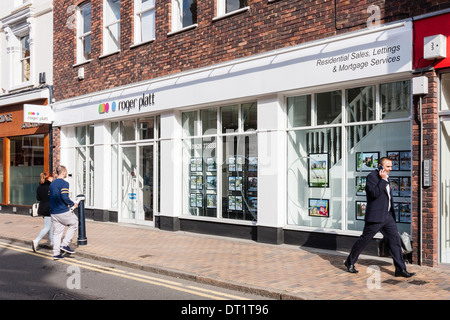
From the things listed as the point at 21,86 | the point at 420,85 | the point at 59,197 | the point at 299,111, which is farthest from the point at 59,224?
the point at 21,86

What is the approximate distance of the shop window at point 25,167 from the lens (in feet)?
61.1

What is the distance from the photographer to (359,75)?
8.98 m

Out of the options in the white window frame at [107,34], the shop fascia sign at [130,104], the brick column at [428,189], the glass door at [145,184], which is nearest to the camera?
the brick column at [428,189]

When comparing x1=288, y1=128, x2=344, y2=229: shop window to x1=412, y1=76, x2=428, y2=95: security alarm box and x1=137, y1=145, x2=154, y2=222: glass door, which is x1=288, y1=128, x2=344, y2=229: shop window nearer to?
x1=412, y1=76, x2=428, y2=95: security alarm box

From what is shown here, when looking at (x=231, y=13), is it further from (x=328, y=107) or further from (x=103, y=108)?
(x=103, y=108)

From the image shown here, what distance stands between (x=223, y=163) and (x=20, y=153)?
425 inches

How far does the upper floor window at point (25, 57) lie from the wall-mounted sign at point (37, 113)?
2744 millimetres

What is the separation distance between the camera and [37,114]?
674 inches

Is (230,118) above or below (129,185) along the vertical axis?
above

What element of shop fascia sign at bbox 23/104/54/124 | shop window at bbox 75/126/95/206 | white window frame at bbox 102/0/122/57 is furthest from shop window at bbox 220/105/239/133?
shop fascia sign at bbox 23/104/54/124

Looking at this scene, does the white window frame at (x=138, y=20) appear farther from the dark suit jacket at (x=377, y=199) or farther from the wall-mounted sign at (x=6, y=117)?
the dark suit jacket at (x=377, y=199)

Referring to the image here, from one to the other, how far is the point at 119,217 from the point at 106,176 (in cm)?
139

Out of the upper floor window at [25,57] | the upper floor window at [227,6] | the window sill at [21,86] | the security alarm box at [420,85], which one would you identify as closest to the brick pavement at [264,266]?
the security alarm box at [420,85]

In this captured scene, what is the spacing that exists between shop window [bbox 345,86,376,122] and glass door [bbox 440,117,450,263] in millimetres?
1402
